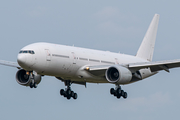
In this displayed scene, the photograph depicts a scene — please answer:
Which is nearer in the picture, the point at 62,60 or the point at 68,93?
the point at 62,60

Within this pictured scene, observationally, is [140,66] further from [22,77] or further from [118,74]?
[22,77]

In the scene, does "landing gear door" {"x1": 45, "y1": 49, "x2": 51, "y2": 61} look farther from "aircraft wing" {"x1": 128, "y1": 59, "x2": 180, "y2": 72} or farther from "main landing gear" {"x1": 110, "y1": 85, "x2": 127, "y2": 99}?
"main landing gear" {"x1": 110, "y1": 85, "x2": 127, "y2": 99}

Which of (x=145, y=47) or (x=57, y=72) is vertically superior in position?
(x=145, y=47)

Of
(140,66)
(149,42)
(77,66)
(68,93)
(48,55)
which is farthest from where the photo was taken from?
(149,42)

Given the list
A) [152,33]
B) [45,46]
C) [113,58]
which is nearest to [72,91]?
[113,58]

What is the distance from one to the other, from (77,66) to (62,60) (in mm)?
2585

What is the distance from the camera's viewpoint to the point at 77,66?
170 ft

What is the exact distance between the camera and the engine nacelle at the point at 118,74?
169 feet

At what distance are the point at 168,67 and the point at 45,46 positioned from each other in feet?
49.5

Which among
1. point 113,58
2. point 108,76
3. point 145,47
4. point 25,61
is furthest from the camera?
point 145,47

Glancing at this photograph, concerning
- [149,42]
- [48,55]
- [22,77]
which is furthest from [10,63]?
[149,42]

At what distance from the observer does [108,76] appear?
52469mm

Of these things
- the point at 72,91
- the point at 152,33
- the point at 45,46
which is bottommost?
the point at 72,91

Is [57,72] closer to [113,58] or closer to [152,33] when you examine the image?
[113,58]
